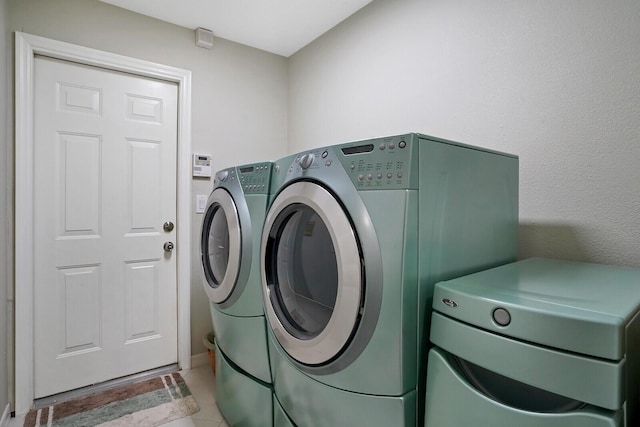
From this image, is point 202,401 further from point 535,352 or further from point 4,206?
point 535,352

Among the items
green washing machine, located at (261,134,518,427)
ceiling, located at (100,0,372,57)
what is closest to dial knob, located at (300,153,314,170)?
green washing machine, located at (261,134,518,427)

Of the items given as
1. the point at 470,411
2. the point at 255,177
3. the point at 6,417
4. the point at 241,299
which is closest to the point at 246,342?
the point at 241,299

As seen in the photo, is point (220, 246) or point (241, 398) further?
point (220, 246)

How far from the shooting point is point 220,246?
1.75m

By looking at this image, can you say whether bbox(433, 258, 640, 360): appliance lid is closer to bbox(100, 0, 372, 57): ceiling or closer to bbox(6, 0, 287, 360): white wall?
bbox(100, 0, 372, 57): ceiling

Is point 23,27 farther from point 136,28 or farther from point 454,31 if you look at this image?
point 454,31

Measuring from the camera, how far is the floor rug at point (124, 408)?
175cm

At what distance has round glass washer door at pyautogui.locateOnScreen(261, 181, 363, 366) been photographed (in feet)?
2.95

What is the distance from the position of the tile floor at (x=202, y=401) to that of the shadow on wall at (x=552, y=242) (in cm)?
174

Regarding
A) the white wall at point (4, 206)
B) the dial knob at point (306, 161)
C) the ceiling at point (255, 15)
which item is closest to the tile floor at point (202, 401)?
the white wall at point (4, 206)

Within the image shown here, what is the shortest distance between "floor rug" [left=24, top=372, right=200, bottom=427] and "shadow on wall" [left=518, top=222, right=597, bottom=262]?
1.93 m

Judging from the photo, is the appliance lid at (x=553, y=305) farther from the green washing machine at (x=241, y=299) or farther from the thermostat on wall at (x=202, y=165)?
the thermostat on wall at (x=202, y=165)

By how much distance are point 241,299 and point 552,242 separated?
4.34 ft

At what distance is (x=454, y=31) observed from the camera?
158 cm
